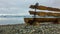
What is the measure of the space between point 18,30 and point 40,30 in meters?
0.32

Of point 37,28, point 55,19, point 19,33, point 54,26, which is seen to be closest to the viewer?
point 19,33

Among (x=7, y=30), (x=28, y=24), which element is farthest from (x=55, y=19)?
(x=7, y=30)

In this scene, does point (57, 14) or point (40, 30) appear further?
point (57, 14)

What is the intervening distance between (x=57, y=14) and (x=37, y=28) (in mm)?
607

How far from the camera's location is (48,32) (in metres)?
2.51

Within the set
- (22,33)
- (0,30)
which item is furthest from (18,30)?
(0,30)

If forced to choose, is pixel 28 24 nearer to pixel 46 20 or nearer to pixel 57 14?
pixel 46 20

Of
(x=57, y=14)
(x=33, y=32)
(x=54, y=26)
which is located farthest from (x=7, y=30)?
(x=57, y=14)

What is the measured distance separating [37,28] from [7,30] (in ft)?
1.48

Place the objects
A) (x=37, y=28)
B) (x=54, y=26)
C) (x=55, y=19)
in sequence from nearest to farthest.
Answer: (x=37, y=28) < (x=54, y=26) < (x=55, y=19)

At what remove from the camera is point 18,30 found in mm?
2494

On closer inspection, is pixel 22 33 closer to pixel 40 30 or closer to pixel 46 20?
pixel 40 30

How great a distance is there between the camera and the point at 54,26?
2809 millimetres

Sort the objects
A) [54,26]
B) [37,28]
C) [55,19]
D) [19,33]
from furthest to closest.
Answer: [55,19] → [54,26] → [37,28] → [19,33]
